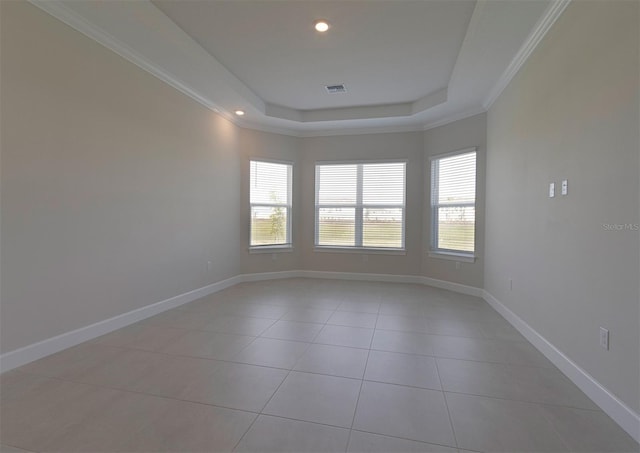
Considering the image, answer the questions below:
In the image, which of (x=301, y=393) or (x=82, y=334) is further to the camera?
(x=82, y=334)

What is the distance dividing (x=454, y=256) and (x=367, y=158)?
219 cm

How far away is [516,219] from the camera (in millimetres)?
3268

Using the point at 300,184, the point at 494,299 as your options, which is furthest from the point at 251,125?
the point at 494,299

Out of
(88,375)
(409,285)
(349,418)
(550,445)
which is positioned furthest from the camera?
(409,285)

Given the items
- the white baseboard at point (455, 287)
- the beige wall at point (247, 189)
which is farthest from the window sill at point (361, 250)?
the white baseboard at point (455, 287)

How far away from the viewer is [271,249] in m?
5.55

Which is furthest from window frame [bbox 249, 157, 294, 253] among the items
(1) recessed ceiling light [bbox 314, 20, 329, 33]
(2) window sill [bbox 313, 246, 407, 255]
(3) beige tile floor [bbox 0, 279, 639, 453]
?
(1) recessed ceiling light [bbox 314, 20, 329, 33]

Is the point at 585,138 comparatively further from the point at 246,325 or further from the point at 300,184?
the point at 300,184

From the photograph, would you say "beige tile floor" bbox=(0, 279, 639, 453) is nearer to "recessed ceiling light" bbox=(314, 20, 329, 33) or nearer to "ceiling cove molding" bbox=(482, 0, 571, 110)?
"ceiling cove molding" bbox=(482, 0, 571, 110)

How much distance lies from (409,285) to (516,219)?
231cm

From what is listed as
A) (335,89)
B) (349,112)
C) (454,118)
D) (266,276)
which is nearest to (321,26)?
(335,89)

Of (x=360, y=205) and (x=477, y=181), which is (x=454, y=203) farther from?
(x=360, y=205)

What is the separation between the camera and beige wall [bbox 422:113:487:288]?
4402 mm

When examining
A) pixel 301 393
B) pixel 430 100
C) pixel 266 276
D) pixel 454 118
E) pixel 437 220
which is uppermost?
pixel 430 100
